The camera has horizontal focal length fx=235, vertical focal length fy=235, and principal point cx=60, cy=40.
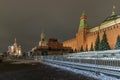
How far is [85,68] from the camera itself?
2380 cm

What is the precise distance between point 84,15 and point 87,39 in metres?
29.3

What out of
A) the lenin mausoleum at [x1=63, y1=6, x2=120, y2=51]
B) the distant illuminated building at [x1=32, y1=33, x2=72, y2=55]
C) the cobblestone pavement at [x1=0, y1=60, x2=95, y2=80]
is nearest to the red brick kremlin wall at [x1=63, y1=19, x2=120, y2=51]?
the lenin mausoleum at [x1=63, y1=6, x2=120, y2=51]

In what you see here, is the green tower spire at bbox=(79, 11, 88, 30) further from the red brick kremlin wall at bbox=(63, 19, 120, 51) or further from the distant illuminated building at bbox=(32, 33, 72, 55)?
the distant illuminated building at bbox=(32, 33, 72, 55)

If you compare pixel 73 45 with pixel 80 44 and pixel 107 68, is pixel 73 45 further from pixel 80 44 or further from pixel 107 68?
pixel 107 68

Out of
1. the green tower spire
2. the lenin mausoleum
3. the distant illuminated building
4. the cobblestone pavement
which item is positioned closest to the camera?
the cobblestone pavement

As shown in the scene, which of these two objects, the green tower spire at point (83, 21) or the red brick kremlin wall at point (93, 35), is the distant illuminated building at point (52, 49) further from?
the green tower spire at point (83, 21)

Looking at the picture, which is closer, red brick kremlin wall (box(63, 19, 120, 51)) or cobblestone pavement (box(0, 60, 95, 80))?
cobblestone pavement (box(0, 60, 95, 80))

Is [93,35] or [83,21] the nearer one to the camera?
[93,35]

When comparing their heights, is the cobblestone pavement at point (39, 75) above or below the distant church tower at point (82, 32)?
below

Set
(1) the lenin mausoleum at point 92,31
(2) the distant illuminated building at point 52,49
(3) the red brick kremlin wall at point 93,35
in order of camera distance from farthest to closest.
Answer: (2) the distant illuminated building at point 52,49
(1) the lenin mausoleum at point 92,31
(3) the red brick kremlin wall at point 93,35

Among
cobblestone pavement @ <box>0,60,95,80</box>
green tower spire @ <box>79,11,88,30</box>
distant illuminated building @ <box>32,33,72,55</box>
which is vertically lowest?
cobblestone pavement @ <box>0,60,95,80</box>

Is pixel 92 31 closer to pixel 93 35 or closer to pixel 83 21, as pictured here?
pixel 93 35

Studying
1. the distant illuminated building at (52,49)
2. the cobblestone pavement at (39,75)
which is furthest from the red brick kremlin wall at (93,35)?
the cobblestone pavement at (39,75)

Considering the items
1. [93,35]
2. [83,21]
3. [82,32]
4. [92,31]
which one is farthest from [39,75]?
[83,21]
